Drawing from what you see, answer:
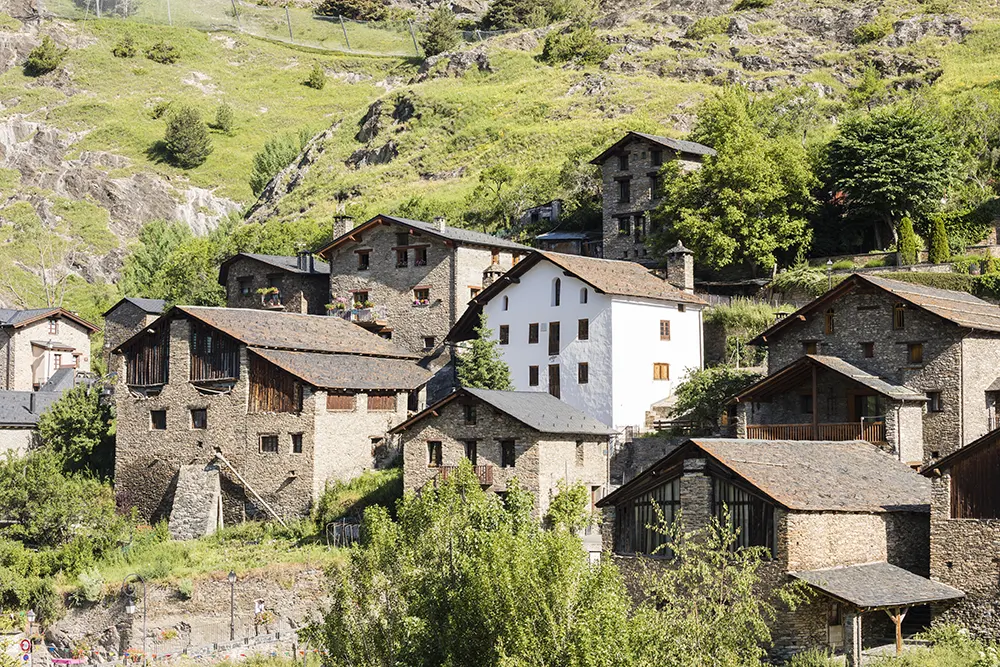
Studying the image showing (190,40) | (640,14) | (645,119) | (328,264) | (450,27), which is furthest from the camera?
(190,40)

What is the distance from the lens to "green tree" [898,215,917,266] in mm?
59406

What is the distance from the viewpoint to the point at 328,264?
70125mm

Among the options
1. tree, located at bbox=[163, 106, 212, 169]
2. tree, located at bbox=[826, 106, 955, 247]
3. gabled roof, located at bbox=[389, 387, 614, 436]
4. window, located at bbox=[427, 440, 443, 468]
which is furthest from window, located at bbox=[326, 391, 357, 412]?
tree, located at bbox=[163, 106, 212, 169]

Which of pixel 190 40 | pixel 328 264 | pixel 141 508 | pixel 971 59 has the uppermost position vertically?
pixel 190 40

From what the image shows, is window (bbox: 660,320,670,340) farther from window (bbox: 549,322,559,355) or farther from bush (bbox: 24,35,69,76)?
bush (bbox: 24,35,69,76)

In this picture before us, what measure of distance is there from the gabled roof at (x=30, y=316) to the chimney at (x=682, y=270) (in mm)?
42141

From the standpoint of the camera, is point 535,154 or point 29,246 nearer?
point 535,154

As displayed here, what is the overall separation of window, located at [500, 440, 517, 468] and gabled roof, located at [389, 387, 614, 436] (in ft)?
3.57

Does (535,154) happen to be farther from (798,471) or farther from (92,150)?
(798,471)

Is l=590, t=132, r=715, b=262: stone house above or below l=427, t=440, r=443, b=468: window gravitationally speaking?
above

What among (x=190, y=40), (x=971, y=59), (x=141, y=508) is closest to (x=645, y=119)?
(x=971, y=59)

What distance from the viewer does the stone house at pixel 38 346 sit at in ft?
269

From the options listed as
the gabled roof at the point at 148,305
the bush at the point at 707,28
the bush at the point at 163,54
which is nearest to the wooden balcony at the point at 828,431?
the gabled roof at the point at 148,305

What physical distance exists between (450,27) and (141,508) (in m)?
96.8
